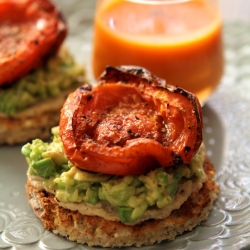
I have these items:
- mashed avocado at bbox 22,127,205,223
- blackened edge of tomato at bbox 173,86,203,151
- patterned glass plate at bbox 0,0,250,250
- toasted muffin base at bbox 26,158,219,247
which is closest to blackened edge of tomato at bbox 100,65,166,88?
blackened edge of tomato at bbox 173,86,203,151

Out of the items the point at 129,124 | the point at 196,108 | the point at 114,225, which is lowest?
the point at 114,225

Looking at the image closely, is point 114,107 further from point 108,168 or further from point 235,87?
point 235,87

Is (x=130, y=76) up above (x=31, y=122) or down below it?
above

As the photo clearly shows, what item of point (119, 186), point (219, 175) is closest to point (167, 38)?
point (219, 175)

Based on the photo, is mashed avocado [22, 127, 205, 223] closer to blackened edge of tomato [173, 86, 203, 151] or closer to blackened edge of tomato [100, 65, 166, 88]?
blackened edge of tomato [173, 86, 203, 151]

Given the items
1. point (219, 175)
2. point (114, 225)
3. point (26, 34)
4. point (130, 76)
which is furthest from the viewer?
Answer: point (26, 34)

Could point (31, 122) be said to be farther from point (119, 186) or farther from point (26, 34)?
point (119, 186)
